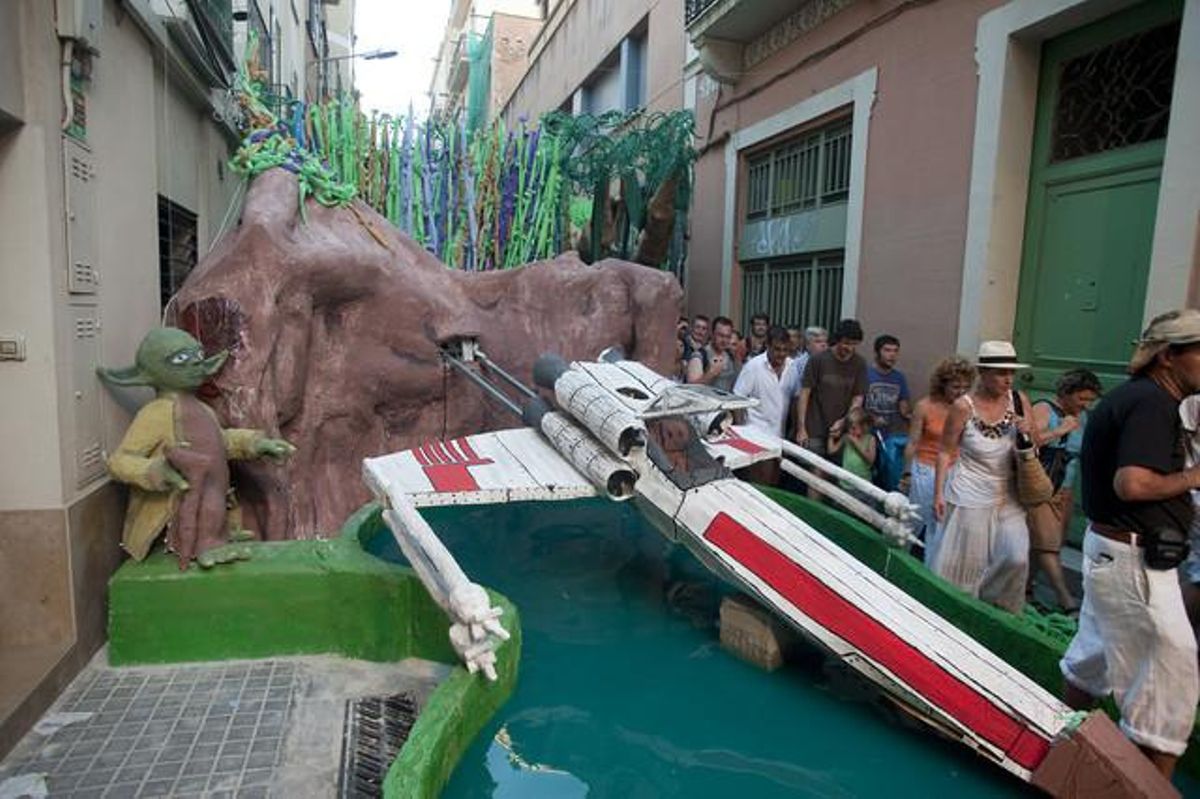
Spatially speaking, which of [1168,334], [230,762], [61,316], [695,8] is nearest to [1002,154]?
[1168,334]

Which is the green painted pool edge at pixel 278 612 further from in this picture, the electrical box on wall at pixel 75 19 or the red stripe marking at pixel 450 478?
the electrical box on wall at pixel 75 19

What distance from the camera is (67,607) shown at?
11.2ft

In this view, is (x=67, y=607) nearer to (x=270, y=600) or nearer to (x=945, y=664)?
(x=270, y=600)

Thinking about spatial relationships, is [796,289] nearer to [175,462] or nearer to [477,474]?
[477,474]

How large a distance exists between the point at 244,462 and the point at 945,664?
3.67 metres

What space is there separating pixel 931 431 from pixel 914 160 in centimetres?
346

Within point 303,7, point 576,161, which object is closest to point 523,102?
point 303,7

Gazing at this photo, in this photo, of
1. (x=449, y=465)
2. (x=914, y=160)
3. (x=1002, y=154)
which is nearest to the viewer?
(x=449, y=465)

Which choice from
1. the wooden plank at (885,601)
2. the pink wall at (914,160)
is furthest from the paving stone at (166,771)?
the pink wall at (914,160)

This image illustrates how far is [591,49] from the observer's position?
→ 55.0ft

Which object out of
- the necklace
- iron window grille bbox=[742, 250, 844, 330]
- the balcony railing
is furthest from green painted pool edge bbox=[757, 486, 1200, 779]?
the balcony railing

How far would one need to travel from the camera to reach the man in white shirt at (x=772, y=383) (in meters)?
6.07

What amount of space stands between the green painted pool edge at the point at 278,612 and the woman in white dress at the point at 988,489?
87.6 inches

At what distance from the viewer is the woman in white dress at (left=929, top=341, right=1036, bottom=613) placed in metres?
3.76
